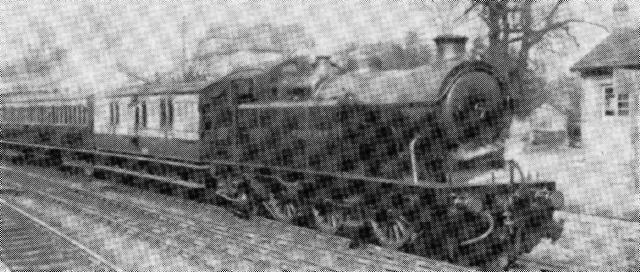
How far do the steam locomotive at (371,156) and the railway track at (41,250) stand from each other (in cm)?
301

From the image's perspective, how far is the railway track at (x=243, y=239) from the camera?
7.62 metres

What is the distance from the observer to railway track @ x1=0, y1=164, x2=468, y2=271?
25.0 ft

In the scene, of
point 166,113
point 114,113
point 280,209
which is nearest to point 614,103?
point 280,209

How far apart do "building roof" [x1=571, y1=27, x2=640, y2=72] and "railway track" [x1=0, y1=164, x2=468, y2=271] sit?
1183 cm

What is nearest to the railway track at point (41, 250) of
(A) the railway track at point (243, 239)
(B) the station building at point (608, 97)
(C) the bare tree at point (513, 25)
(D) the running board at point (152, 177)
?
(A) the railway track at point (243, 239)

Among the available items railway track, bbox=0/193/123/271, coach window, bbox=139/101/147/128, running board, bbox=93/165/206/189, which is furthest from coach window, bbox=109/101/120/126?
railway track, bbox=0/193/123/271

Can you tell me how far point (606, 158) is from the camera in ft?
59.9

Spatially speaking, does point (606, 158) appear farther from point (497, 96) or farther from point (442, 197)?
point (442, 197)

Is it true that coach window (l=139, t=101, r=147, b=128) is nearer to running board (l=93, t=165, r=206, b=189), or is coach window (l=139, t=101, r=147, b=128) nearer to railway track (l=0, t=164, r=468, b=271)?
running board (l=93, t=165, r=206, b=189)

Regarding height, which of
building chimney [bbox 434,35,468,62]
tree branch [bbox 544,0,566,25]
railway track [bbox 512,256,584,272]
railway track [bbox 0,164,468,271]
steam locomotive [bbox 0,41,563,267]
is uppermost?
tree branch [bbox 544,0,566,25]

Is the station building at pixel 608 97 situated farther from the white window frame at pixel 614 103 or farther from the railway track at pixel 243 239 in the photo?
the railway track at pixel 243 239

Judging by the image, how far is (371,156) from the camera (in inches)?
330

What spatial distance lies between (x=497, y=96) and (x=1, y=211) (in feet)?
31.0

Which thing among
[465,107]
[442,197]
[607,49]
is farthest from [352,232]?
[607,49]
